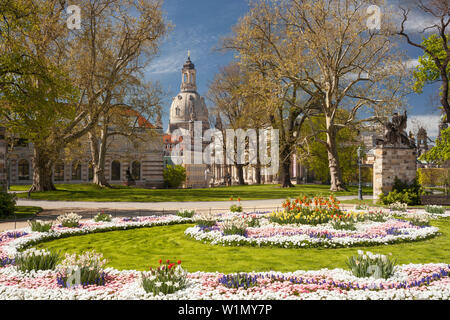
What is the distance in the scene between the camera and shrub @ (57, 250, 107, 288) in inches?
283

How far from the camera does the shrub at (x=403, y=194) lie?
2475 cm

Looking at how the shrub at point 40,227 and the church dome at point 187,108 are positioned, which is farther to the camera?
the church dome at point 187,108

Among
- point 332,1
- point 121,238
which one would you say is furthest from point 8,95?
point 332,1

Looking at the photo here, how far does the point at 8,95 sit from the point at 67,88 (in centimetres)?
332

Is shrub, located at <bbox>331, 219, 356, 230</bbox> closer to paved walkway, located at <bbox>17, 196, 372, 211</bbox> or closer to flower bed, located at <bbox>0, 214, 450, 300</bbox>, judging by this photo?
flower bed, located at <bbox>0, 214, 450, 300</bbox>

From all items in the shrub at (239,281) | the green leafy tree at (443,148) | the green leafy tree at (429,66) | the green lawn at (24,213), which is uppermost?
the green leafy tree at (429,66)

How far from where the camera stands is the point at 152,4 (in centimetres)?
3238

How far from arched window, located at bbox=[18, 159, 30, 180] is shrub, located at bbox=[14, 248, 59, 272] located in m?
50.9

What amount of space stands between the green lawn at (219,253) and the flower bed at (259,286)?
4.22ft

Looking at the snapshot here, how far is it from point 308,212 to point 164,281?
31.3 feet

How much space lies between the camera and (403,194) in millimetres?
24891

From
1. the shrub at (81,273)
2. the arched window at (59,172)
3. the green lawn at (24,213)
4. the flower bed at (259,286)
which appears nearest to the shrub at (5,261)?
the flower bed at (259,286)

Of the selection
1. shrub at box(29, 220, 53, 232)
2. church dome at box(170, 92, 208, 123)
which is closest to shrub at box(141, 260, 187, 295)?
shrub at box(29, 220, 53, 232)

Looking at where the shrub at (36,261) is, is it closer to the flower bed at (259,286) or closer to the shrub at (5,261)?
the flower bed at (259,286)
